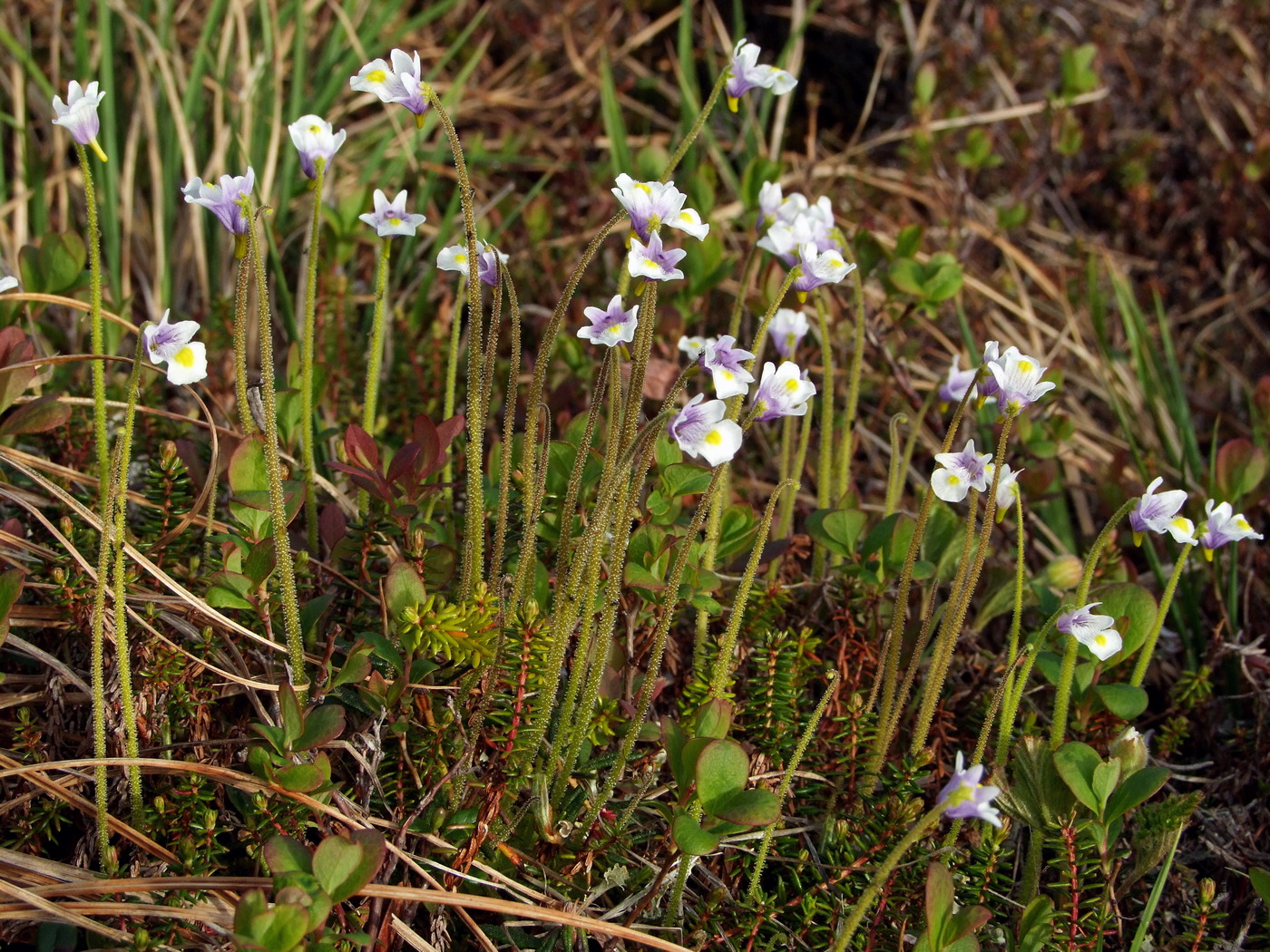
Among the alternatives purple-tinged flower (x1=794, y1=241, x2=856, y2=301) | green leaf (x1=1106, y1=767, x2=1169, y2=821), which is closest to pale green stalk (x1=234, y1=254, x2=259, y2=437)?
purple-tinged flower (x1=794, y1=241, x2=856, y2=301)

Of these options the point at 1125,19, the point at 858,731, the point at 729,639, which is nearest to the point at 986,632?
the point at 858,731

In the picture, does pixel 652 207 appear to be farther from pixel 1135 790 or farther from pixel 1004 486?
pixel 1135 790

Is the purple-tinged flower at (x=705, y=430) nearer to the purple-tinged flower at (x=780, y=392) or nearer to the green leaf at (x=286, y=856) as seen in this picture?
→ the purple-tinged flower at (x=780, y=392)

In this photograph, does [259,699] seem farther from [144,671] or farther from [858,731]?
[858,731]

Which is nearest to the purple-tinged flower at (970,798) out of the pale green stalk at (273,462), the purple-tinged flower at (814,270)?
the purple-tinged flower at (814,270)

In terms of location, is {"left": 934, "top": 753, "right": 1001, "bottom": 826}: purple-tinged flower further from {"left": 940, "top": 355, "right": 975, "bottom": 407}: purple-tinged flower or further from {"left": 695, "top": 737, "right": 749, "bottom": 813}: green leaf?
{"left": 940, "top": 355, "right": 975, "bottom": 407}: purple-tinged flower

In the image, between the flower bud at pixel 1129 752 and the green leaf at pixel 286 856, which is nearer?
the green leaf at pixel 286 856
